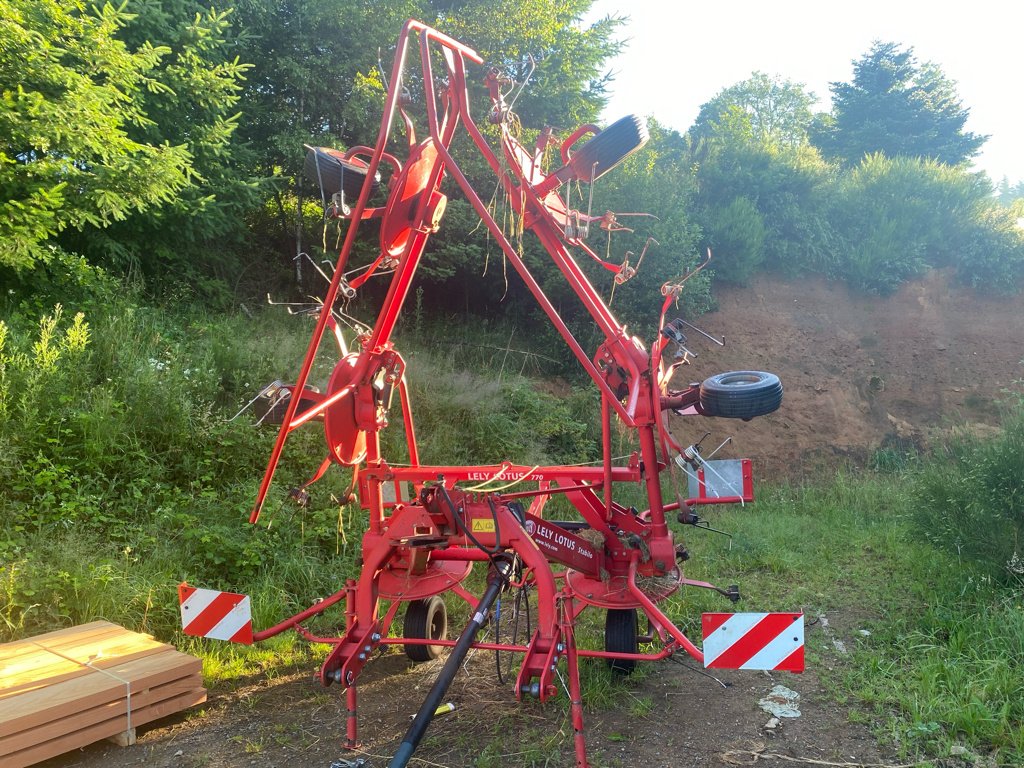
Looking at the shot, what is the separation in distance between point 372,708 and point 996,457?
4623mm

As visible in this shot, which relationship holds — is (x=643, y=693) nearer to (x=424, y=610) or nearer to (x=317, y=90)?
(x=424, y=610)

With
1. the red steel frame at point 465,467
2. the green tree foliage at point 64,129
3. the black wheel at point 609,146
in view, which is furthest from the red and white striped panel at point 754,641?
the green tree foliage at point 64,129

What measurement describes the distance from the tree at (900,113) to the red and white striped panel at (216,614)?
2373 centimetres

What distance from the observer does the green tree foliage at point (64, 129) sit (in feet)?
20.8

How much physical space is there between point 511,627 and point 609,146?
360 centimetres

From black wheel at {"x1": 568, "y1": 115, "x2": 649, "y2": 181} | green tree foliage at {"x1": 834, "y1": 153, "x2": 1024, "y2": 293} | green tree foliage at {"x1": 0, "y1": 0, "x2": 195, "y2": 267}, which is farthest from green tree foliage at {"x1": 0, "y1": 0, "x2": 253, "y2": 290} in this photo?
green tree foliage at {"x1": 834, "y1": 153, "x2": 1024, "y2": 293}

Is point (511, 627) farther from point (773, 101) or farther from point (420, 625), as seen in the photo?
point (773, 101)

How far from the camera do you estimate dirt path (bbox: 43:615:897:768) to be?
11.8ft

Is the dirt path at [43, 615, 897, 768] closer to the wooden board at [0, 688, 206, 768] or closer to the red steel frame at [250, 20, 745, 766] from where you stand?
the wooden board at [0, 688, 206, 768]

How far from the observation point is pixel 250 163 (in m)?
10.5

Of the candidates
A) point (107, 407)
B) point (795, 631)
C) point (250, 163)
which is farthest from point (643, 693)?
point (250, 163)

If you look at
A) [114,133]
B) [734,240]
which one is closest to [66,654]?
[114,133]

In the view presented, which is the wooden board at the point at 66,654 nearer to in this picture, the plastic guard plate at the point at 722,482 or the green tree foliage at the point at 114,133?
the plastic guard plate at the point at 722,482

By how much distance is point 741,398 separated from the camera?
415cm
